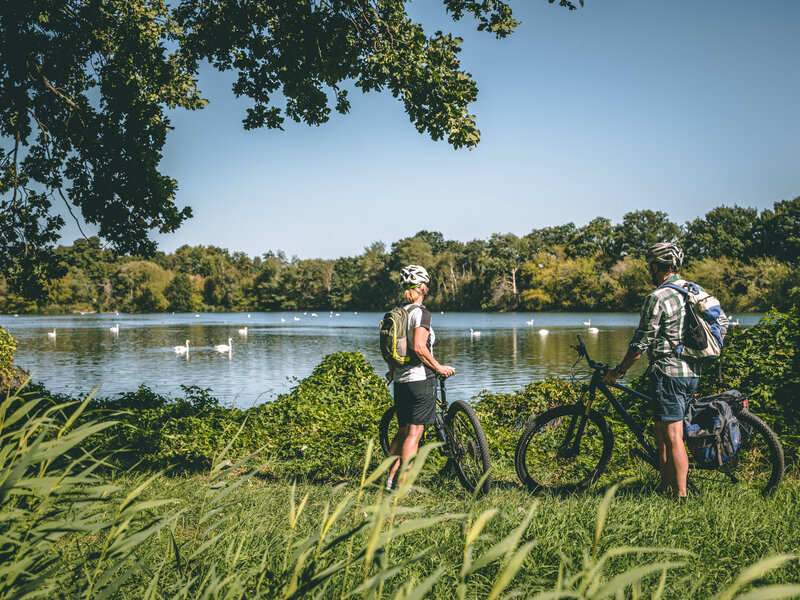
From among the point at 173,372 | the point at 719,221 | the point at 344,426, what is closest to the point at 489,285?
the point at 719,221

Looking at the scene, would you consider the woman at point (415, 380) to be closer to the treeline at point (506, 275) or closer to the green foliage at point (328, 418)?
the green foliage at point (328, 418)

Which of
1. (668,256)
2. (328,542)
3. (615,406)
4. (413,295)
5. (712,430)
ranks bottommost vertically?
(712,430)

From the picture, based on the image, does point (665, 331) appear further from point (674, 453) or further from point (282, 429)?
point (282, 429)

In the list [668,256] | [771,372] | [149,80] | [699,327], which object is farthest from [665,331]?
[149,80]

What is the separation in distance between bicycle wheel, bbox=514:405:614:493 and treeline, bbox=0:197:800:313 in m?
53.8

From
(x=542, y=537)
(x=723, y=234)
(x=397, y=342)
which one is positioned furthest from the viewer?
(x=723, y=234)

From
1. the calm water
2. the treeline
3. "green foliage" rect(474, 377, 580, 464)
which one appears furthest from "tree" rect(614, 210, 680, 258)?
"green foliage" rect(474, 377, 580, 464)

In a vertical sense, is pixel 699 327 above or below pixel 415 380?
above

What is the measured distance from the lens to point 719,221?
82562 mm

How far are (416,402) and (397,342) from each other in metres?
0.54

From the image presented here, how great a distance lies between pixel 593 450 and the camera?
513 cm

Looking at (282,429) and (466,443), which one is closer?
(466,443)

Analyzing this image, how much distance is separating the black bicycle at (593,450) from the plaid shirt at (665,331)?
0.42m

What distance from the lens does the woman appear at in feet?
15.3
